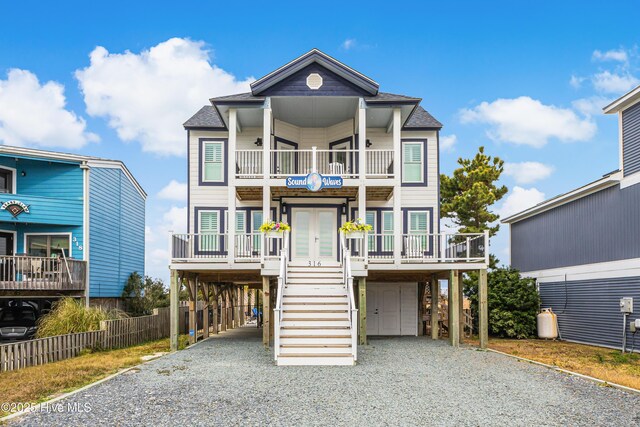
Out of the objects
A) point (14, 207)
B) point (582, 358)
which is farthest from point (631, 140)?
point (14, 207)

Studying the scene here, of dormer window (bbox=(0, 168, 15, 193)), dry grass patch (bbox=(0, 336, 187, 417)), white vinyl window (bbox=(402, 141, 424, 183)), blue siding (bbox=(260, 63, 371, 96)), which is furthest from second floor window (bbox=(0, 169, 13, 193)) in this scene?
white vinyl window (bbox=(402, 141, 424, 183))

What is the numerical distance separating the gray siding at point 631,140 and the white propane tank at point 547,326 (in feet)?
22.0

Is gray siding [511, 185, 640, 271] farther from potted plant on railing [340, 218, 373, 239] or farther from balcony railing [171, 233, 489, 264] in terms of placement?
potted plant on railing [340, 218, 373, 239]

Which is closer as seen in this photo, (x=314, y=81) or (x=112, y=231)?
(x=314, y=81)

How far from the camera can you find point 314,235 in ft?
71.0

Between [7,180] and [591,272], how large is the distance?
78.5 ft

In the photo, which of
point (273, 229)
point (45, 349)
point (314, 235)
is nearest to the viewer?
point (45, 349)

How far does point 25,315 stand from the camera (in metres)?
20.4

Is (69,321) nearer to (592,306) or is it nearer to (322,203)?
(322,203)

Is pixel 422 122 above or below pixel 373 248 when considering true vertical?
above

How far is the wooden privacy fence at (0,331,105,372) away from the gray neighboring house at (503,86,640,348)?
16.8m

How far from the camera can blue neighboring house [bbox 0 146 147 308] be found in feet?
74.7

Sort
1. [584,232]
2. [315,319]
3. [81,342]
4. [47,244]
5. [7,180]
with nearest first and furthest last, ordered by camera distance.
A: 1. [315,319]
2. [81,342]
3. [584,232]
4. [47,244]
5. [7,180]

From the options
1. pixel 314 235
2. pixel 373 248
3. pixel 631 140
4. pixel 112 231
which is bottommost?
pixel 373 248
